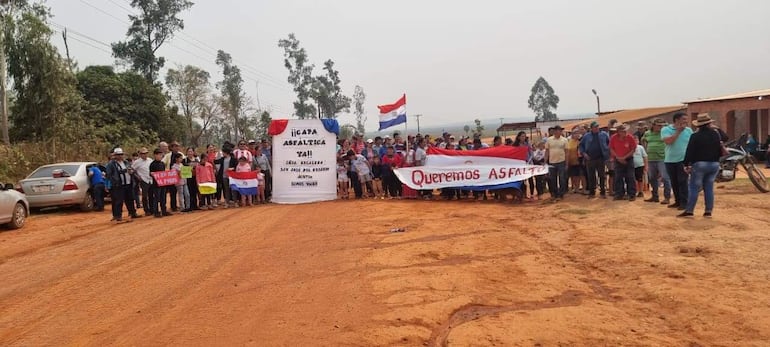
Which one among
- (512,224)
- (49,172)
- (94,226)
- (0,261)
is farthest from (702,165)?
(49,172)

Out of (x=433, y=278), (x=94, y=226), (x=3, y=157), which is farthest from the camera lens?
(x=3, y=157)

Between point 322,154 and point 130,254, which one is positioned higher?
point 322,154

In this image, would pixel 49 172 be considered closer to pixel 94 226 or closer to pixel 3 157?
pixel 94 226

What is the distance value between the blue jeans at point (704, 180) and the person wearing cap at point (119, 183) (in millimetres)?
11098

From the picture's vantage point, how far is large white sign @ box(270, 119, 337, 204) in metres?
14.5

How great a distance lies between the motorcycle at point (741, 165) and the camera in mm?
11500

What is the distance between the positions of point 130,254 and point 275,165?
685 cm

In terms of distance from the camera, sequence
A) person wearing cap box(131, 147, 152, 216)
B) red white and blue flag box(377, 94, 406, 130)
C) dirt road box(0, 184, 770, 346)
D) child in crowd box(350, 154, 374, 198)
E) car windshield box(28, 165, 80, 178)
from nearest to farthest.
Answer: dirt road box(0, 184, 770, 346) < person wearing cap box(131, 147, 152, 216) < car windshield box(28, 165, 80, 178) < child in crowd box(350, 154, 374, 198) < red white and blue flag box(377, 94, 406, 130)

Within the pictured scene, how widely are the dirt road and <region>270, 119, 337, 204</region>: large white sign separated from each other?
433cm

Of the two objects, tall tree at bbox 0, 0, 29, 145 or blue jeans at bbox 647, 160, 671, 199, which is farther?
tall tree at bbox 0, 0, 29, 145

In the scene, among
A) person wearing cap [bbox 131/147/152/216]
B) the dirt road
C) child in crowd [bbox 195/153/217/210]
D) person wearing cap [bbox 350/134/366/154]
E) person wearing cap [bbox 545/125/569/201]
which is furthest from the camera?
person wearing cap [bbox 350/134/366/154]

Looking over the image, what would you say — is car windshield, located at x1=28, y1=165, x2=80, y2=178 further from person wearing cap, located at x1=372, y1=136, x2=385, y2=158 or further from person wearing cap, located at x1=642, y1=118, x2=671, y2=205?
person wearing cap, located at x1=642, y1=118, x2=671, y2=205

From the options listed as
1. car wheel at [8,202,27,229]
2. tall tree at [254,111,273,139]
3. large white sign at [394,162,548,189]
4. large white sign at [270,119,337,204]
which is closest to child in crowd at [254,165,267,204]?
large white sign at [270,119,337,204]

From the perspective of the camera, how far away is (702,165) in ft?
28.0
